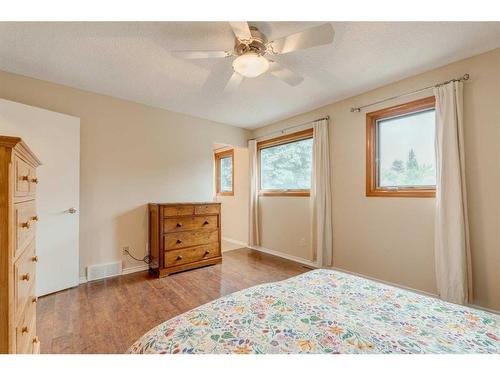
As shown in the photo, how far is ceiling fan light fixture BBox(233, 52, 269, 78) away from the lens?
1.61m

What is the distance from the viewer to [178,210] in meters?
3.05

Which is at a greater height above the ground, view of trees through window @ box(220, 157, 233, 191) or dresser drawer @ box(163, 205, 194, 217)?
view of trees through window @ box(220, 157, 233, 191)

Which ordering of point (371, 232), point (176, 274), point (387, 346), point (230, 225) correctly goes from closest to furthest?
point (387, 346)
point (371, 232)
point (176, 274)
point (230, 225)

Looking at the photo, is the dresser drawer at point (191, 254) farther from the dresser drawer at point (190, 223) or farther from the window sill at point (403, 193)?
the window sill at point (403, 193)

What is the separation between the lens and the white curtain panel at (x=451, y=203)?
201 cm

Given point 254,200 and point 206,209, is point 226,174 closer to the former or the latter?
point 254,200

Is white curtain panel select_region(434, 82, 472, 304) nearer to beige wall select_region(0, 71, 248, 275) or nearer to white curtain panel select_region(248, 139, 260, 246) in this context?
white curtain panel select_region(248, 139, 260, 246)

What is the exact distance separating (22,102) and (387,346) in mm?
3634

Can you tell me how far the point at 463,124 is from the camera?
2088 mm

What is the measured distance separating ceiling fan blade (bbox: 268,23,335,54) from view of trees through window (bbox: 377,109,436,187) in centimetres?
170

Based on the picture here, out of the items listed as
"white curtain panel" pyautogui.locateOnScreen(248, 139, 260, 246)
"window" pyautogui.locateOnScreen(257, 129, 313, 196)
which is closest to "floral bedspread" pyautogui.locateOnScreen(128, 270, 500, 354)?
"window" pyautogui.locateOnScreen(257, 129, 313, 196)

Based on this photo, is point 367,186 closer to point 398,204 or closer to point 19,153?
point 398,204
